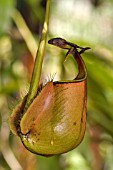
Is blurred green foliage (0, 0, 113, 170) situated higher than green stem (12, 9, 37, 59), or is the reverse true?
green stem (12, 9, 37, 59)

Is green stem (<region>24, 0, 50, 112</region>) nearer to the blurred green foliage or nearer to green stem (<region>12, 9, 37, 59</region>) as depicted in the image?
the blurred green foliage

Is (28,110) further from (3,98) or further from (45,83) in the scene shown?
(3,98)

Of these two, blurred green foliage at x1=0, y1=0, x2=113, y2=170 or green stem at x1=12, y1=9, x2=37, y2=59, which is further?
green stem at x1=12, y1=9, x2=37, y2=59

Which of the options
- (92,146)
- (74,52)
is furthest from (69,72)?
(74,52)

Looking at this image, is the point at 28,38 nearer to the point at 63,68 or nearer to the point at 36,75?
the point at 63,68

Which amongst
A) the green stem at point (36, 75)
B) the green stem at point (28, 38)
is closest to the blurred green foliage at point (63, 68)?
the green stem at point (28, 38)

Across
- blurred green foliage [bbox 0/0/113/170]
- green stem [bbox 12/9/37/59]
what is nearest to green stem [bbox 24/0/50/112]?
blurred green foliage [bbox 0/0/113/170]

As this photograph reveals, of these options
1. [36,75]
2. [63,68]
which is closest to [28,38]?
[63,68]

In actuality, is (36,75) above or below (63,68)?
above
